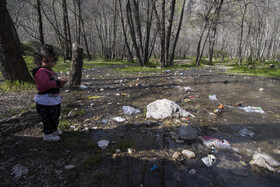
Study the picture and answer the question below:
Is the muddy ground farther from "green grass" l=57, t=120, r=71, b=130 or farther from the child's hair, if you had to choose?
the child's hair

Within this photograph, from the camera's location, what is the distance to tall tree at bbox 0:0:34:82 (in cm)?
413

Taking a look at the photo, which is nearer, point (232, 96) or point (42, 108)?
point (42, 108)

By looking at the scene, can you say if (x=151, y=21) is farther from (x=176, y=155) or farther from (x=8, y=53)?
(x=176, y=155)

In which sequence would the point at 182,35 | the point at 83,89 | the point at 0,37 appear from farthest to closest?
the point at 182,35 < the point at 83,89 < the point at 0,37

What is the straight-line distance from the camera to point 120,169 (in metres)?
1.70

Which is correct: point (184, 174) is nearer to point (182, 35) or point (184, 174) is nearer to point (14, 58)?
point (14, 58)

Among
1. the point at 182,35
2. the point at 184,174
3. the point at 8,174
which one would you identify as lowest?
the point at 184,174

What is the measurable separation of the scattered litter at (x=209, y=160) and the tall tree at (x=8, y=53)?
5.37 m

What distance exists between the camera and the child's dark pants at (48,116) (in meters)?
2.18

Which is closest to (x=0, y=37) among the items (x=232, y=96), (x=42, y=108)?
(x=42, y=108)

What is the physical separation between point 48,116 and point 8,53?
3448mm

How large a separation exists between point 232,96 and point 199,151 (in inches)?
141

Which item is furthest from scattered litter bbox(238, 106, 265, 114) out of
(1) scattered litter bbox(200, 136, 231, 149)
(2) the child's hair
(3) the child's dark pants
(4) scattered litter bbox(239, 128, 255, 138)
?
(2) the child's hair

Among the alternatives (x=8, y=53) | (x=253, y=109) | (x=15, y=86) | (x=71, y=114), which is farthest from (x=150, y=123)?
(x=8, y=53)
